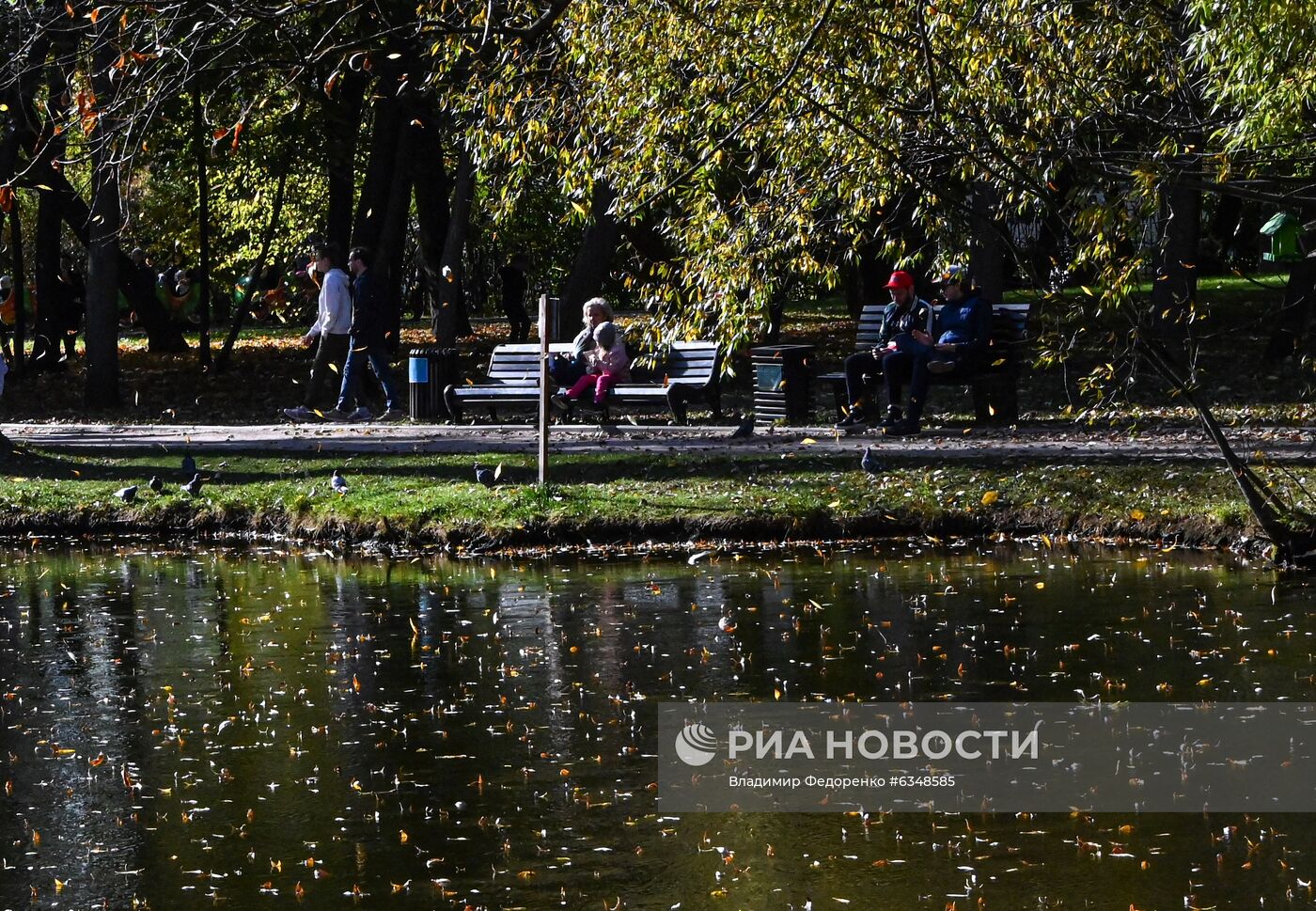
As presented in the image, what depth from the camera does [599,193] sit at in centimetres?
2372

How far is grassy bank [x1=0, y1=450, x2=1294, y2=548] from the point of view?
12.8m

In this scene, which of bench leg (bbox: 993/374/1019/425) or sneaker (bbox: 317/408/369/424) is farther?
sneaker (bbox: 317/408/369/424)

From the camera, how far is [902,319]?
55.8ft

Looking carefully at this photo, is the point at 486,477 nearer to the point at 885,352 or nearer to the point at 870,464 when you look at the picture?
the point at 870,464

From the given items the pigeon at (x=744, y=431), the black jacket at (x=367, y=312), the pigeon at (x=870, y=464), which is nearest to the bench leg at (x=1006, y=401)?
the pigeon at (x=744, y=431)

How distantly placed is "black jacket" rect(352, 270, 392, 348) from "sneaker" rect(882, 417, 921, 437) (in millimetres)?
6161

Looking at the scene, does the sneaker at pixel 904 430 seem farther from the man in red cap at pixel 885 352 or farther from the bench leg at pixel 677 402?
the bench leg at pixel 677 402

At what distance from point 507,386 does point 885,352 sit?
13.6ft

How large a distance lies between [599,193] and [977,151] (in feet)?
45.5

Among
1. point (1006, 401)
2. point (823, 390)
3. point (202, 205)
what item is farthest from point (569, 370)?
point (202, 205)

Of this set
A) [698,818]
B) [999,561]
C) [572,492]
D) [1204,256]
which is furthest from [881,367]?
[1204,256]

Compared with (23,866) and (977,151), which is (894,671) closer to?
(977,151)

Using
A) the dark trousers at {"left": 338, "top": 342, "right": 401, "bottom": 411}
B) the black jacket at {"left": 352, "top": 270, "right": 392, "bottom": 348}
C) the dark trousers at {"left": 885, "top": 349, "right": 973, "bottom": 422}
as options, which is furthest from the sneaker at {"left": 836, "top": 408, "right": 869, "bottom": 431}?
the black jacket at {"left": 352, "top": 270, "right": 392, "bottom": 348}

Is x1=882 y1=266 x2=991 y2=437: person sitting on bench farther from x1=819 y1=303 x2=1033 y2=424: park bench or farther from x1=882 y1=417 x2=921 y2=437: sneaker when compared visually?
x1=819 y1=303 x2=1033 y2=424: park bench
